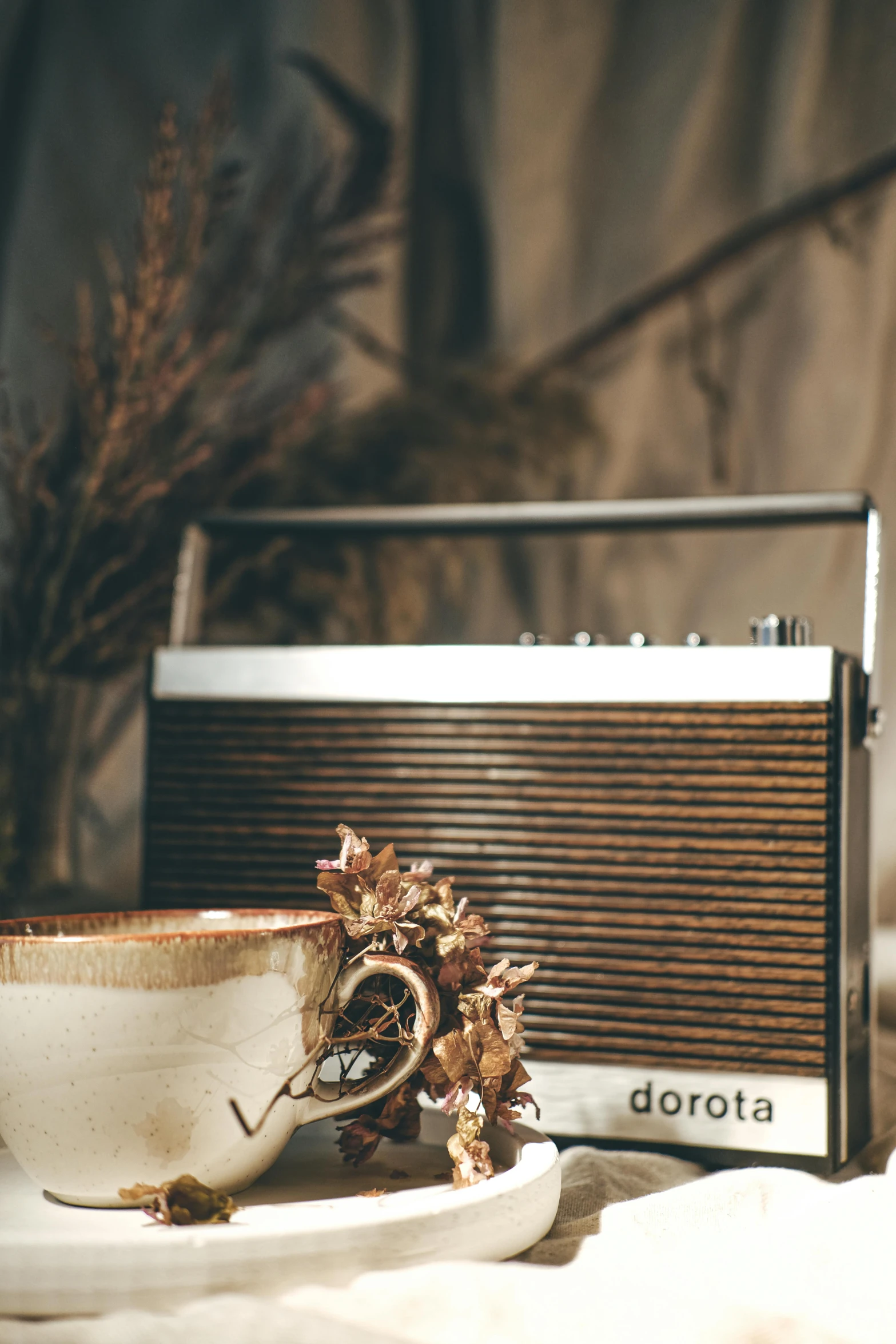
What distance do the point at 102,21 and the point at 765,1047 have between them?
106 cm

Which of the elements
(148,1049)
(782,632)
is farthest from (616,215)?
(148,1049)

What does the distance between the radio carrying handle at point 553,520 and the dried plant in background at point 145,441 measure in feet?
0.23

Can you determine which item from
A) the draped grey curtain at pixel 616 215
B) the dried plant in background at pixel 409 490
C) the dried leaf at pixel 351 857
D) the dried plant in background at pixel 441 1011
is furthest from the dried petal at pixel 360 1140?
the draped grey curtain at pixel 616 215

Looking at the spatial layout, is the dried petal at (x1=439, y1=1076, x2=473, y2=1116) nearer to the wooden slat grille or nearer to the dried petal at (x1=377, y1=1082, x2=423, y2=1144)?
the dried petal at (x1=377, y1=1082, x2=423, y2=1144)

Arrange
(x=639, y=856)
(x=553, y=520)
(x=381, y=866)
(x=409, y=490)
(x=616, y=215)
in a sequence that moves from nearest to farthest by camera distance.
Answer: (x=381, y=866), (x=639, y=856), (x=553, y=520), (x=409, y=490), (x=616, y=215)

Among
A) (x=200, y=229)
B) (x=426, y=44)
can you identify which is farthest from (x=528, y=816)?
(x=426, y=44)

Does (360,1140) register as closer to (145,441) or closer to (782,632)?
(782,632)

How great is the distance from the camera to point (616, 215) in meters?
1.15

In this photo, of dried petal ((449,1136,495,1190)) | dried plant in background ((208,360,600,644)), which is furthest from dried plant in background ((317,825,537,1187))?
dried plant in background ((208,360,600,644))

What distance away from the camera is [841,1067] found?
23.2 inches

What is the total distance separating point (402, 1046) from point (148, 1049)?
0.34ft

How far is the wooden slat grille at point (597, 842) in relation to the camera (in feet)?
1.96

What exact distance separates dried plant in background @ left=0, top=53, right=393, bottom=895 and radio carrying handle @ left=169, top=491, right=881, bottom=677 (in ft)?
0.23

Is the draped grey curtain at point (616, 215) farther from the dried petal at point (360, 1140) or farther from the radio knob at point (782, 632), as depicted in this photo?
the dried petal at point (360, 1140)
